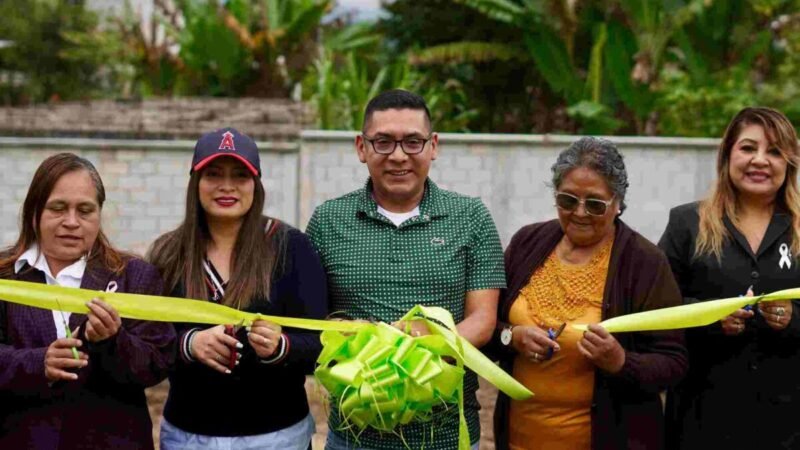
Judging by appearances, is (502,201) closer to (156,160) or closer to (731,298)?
(156,160)

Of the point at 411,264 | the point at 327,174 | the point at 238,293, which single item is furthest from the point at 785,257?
the point at 327,174

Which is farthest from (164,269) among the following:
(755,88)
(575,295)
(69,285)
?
(755,88)

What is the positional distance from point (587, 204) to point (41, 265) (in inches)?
76.2

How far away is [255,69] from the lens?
18.1 meters

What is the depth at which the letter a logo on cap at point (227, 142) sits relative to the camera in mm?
3483

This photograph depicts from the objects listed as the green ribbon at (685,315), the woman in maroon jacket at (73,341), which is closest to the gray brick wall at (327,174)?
the woman in maroon jacket at (73,341)

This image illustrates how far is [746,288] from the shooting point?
371cm

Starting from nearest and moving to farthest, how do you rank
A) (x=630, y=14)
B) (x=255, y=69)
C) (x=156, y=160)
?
(x=156, y=160) → (x=630, y=14) → (x=255, y=69)

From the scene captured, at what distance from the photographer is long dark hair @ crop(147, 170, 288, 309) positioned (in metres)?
3.45

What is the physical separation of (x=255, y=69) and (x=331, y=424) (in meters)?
15.0

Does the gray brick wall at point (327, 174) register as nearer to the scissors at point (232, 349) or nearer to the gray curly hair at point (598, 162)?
the gray curly hair at point (598, 162)

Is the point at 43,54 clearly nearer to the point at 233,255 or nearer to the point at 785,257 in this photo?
the point at 233,255

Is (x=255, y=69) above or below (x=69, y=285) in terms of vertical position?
above

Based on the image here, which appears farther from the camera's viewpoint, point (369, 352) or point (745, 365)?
point (745, 365)
